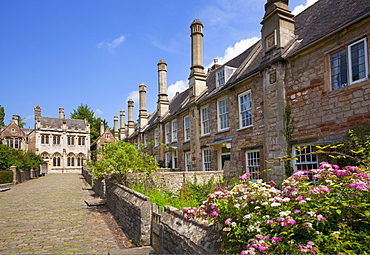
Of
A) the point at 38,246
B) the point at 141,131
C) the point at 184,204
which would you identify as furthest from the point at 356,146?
the point at 141,131

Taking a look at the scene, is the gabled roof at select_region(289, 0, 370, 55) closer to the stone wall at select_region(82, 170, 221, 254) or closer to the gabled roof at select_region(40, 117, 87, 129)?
the stone wall at select_region(82, 170, 221, 254)

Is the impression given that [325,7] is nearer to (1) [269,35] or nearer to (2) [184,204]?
(1) [269,35]

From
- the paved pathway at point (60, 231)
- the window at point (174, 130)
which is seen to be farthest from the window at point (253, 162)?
the window at point (174, 130)

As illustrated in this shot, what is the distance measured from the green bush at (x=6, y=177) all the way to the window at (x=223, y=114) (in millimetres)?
21871

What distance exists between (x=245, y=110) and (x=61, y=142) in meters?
54.2

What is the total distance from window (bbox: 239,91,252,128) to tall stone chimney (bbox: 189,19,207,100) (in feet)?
18.0

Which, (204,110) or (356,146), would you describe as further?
(204,110)

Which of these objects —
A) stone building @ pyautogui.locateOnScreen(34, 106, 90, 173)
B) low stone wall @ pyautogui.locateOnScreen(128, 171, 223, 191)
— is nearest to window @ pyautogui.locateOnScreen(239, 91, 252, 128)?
low stone wall @ pyautogui.locateOnScreen(128, 171, 223, 191)

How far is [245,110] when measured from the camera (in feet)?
42.9

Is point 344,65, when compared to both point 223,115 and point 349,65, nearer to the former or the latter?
point 349,65

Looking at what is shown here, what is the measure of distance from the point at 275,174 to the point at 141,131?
23054mm

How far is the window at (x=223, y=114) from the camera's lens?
14.8 m

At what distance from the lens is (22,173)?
29.0 meters

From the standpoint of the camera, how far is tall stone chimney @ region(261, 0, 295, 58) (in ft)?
35.9
